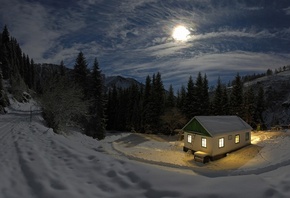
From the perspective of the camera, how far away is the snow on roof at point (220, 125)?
26394 millimetres

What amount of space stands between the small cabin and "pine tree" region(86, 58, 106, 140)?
634 inches

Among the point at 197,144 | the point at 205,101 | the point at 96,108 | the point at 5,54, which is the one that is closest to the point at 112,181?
the point at 197,144

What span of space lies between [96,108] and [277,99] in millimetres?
119973

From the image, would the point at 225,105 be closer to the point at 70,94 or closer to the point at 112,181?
the point at 70,94

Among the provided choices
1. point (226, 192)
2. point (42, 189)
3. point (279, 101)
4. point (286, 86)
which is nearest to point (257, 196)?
point (226, 192)

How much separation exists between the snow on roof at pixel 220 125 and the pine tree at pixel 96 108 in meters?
17.9

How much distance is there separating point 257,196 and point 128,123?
5969cm

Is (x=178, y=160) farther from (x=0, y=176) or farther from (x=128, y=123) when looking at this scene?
(x=128, y=123)

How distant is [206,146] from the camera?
2612 cm

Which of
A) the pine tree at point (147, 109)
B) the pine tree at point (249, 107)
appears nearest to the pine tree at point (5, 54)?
the pine tree at point (147, 109)

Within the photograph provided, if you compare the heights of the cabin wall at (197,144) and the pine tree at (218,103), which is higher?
the pine tree at (218,103)

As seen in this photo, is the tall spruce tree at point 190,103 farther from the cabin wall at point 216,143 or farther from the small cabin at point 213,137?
the cabin wall at point 216,143

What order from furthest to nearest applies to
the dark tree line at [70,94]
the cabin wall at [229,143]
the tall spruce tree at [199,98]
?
1. the tall spruce tree at [199,98]
2. the cabin wall at [229,143]
3. the dark tree line at [70,94]

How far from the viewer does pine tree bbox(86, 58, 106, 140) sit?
37719mm
